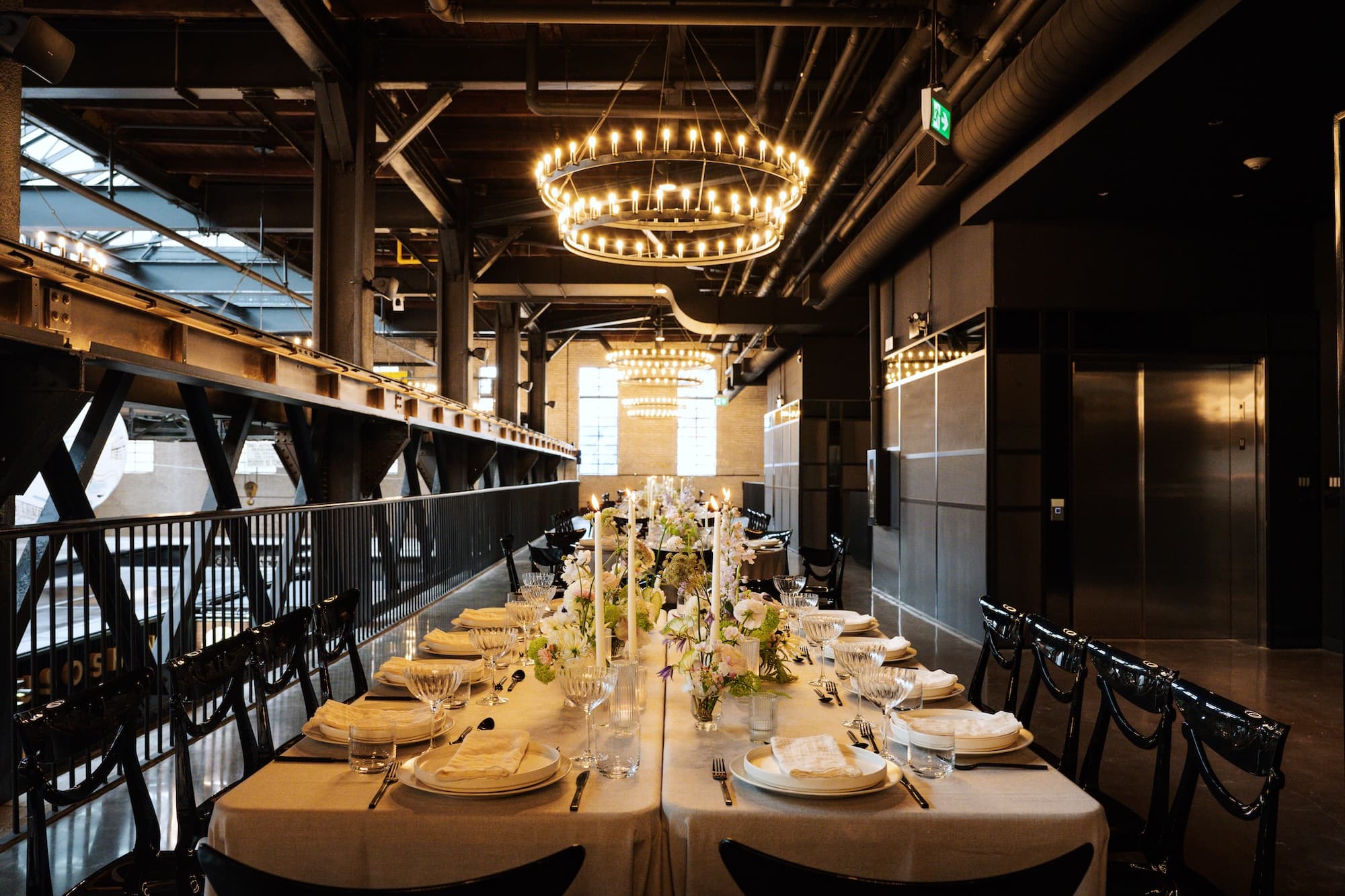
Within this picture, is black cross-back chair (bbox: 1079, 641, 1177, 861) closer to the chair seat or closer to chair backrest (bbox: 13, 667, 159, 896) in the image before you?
the chair seat

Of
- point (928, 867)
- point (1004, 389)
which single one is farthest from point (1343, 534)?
point (1004, 389)

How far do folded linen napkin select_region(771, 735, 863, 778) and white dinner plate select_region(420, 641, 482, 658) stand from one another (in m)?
1.50

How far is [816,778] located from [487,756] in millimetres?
777

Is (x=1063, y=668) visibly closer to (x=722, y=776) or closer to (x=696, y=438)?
(x=722, y=776)

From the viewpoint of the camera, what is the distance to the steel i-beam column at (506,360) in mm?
17766

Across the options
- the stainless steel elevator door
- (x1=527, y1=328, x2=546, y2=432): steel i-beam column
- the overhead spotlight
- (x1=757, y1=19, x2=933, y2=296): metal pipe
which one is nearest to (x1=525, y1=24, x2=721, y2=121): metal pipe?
(x1=757, y1=19, x2=933, y2=296): metal pipe

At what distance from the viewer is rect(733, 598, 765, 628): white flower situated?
107 inches

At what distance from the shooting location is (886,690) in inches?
88.6

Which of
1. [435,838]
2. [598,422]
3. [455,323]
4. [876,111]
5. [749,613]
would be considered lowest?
[435,838]

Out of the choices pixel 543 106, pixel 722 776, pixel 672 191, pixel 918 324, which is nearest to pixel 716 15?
pixel 672 191

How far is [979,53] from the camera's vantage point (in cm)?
517

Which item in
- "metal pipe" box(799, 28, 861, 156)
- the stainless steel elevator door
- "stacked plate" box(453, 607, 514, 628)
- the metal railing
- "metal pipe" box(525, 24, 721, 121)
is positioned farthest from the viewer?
the stainless steel elevator door

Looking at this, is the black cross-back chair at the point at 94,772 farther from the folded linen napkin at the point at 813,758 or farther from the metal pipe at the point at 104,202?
the metal pipe at the point at 104,202

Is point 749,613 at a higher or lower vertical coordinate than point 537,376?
lower
